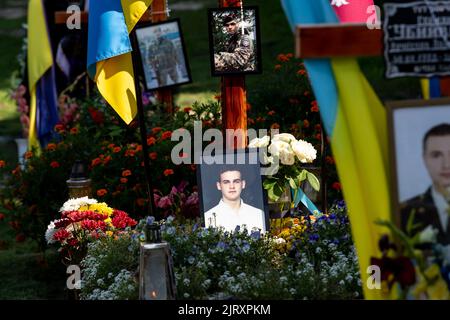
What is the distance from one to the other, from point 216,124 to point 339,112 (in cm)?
455

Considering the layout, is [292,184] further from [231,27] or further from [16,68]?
[16,68]

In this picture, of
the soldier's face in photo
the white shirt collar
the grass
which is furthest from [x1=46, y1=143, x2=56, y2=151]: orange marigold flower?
the white shirt collar

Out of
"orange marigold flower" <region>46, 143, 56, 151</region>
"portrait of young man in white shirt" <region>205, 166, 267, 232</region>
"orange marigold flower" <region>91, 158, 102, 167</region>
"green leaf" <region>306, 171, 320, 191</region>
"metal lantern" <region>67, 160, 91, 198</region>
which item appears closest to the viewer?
"portrait of young man in white shirt" <region>205, 166, 267, 232</region>

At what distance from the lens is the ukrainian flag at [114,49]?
22.3 feet

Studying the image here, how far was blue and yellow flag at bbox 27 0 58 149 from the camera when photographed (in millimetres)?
11047

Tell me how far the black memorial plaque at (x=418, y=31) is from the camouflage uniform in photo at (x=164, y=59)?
558cm

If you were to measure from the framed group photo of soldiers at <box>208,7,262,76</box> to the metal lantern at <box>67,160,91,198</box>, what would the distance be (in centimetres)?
137

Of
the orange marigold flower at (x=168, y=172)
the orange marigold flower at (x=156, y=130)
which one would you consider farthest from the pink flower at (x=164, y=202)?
the orange marigold flower at (x=156, y=130)

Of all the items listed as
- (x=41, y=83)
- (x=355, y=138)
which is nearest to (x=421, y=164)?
(x=355, y=138)

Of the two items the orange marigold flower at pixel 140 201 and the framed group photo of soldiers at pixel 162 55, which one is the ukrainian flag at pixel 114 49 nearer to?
the orange marigold flower at pixel 140 201

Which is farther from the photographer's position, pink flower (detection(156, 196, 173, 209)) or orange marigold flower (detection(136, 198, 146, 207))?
orange marigold flower (detection(136, 198, 146, 207))

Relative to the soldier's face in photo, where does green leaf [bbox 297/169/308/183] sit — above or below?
below

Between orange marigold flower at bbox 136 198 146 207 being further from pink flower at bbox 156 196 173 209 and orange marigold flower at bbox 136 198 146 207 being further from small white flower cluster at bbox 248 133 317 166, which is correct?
small white flower cluster at bbox 248 133 317 166

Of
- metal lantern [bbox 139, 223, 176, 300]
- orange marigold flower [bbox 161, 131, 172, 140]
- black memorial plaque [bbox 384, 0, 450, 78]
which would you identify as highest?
black memorial plaque [bbox 384, 0, 450, 78]
